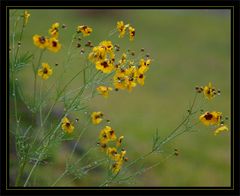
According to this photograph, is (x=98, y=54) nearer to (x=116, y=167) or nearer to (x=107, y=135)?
(x=107, y=135)

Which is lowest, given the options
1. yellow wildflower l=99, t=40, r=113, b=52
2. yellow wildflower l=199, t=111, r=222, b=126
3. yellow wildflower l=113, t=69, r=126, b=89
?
yellow wildflower l=199, t=111, r=222, b=126

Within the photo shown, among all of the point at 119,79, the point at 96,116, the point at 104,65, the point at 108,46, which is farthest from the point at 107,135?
the point at 108,46

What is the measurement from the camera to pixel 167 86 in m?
13.9

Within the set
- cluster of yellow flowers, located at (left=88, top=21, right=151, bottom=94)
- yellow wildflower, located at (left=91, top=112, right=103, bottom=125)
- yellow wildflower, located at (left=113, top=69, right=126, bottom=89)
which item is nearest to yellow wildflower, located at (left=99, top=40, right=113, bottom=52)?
cluster of yellow flowers, located at (left=88, top=21, right=151, bottom=94)

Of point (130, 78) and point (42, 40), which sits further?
point (130, 78)

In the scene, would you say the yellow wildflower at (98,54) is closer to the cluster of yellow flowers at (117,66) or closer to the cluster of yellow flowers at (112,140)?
the cluster of yellow flowers at (117,66)

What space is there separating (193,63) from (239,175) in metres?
12.4

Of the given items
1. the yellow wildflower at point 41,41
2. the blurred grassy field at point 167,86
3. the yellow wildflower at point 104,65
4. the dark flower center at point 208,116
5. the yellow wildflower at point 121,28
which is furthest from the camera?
the blurred grassy field at point 167,86

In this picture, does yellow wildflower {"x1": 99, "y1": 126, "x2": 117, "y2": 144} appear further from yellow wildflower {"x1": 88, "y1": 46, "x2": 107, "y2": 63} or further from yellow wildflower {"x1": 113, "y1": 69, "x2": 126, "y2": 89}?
yellow wildflower {"x1": 88, "y1": 46, "x2": 107, "y2": 63}

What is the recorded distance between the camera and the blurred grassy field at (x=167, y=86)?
8.16m

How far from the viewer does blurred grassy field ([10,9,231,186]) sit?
26.8 feet

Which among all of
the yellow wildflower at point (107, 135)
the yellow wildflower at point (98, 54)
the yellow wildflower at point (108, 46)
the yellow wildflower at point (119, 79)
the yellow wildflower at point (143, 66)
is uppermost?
the yellow wildflower at point (108, 46)

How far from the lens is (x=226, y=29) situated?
19516 mm

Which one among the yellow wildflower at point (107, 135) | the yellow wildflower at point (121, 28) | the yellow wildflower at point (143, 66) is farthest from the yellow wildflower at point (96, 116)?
the yellow wildflower at point (121, 28)
